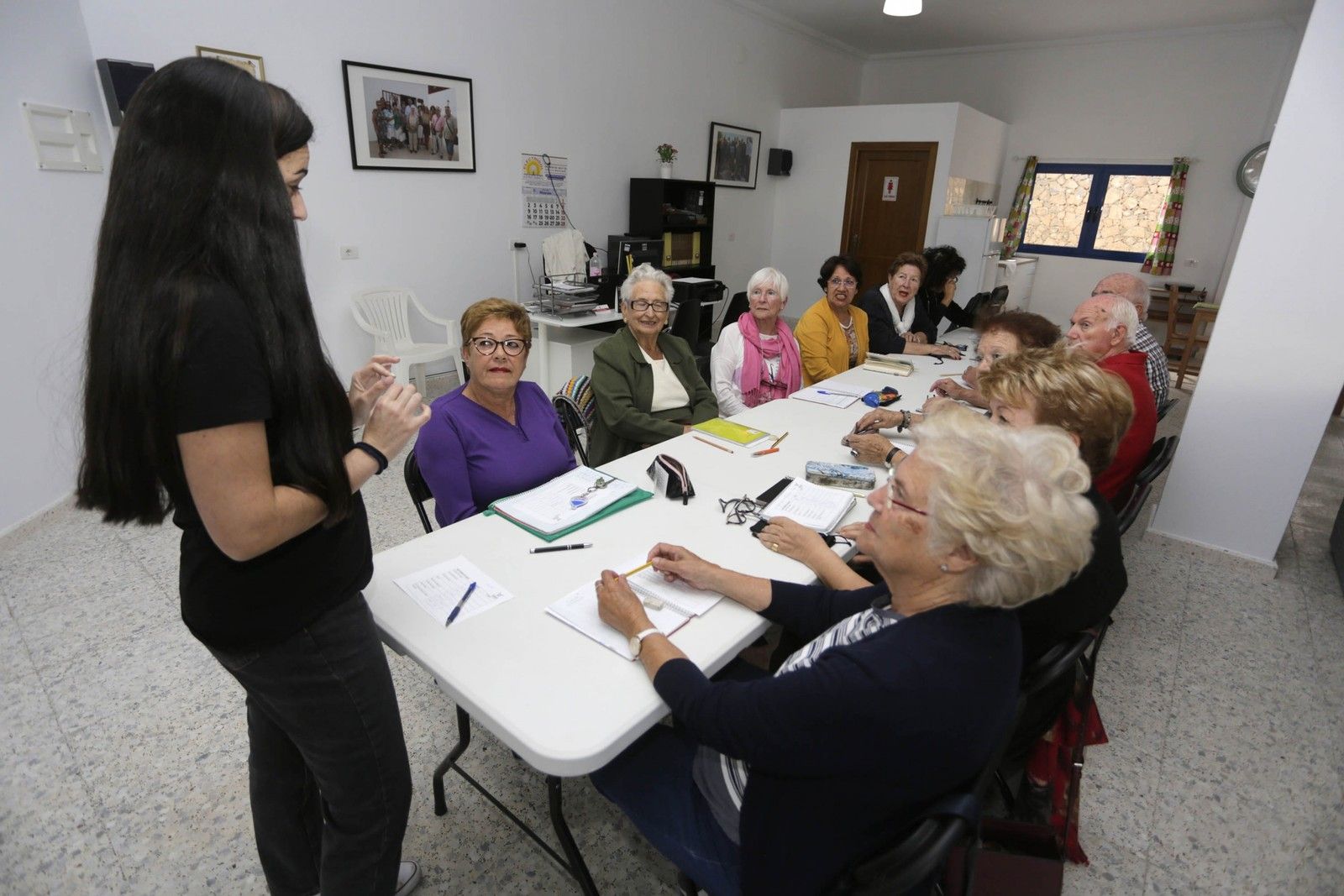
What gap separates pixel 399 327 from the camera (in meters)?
4.76

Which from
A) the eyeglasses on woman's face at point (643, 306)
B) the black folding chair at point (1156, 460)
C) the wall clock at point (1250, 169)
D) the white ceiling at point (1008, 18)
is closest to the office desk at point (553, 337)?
the eyeglasses on woman's face at point (643, 306)

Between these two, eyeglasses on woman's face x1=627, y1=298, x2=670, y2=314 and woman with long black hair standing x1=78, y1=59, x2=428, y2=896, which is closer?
woman with long black hair standing x1=78, y1=59, x2=428, y2=896

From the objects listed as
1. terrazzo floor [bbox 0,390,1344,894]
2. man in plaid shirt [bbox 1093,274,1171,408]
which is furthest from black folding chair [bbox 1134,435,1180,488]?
terrazzo floor [bbox 0,390,1344,894]

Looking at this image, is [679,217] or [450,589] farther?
[679,217]

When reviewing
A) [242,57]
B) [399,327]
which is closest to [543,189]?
[399,327]

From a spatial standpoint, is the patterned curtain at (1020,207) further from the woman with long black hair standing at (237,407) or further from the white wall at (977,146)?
the woman with long black hair standing at (237,407)

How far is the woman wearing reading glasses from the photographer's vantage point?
0.82m

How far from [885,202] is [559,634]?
24.6ft

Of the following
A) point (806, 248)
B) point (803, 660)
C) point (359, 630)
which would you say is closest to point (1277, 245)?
point (803, 660)

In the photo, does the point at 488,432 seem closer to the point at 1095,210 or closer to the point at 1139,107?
the point at 1095,210

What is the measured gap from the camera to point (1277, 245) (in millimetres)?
2711

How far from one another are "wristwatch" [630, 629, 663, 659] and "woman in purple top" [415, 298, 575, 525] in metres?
0.77

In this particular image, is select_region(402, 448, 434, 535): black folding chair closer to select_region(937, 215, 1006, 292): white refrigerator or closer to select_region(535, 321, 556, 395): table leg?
select_region(535, 321, 556, 395): table leg

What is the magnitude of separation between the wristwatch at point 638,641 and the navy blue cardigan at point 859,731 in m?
0.16
